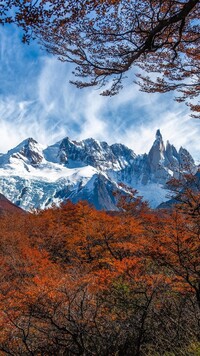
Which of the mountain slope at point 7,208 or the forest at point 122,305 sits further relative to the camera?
the mountain slope at point 7,208

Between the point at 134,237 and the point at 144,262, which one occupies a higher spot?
the point at 134,237

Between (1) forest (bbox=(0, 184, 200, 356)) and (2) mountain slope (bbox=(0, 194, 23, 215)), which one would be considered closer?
(1) forest (bbox=(0, 184, 200, 356))

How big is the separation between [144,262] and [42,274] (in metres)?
5.61

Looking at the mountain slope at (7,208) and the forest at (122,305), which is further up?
the mountain slope at (7,208)

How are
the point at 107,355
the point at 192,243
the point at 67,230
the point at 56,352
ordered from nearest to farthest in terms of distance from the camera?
1. the point at 107,355
2. the point at 56,352
3. the point at 192,243
4. the point at 67,230

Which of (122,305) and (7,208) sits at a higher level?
(7,208)

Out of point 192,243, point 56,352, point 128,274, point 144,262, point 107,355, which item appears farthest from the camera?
point 144,262

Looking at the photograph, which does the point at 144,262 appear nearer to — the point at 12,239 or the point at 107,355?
the point at 107,355

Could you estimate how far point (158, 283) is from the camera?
8078 millimetres

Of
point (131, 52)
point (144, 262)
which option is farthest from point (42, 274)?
point (131, 52)

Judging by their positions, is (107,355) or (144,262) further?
(144,262)

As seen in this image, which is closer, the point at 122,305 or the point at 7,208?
the point at 122,305

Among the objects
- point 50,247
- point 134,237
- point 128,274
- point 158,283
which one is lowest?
point 158,283

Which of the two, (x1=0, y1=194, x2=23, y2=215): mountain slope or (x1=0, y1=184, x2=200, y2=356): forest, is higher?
(x1=0, y1=194, x2=23, y2=215): mountain slope
